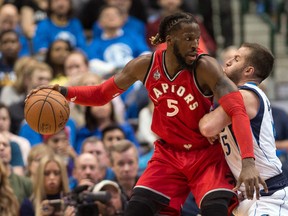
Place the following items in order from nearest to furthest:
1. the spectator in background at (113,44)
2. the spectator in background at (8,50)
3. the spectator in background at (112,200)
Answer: the spectator in background at (112,200)
the spectator in background at (8,50)
the spectator in background at (113,44)

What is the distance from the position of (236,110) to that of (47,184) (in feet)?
9.70

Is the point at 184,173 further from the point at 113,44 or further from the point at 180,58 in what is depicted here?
the point at 113,44

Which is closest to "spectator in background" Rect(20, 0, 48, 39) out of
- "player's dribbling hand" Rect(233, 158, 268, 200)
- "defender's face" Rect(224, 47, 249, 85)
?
"defender's face" Rect(224, 47, 249, 85)

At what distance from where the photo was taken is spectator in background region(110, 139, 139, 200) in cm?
882

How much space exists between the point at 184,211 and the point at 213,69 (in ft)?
7.13

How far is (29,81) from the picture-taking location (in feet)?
35.2

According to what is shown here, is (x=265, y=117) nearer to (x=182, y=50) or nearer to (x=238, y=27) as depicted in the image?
(x=182, y=50)

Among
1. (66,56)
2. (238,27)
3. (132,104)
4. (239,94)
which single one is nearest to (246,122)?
(239,94)

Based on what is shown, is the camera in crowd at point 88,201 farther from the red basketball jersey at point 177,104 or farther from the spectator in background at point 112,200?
the red basketball jersey at point 177,104


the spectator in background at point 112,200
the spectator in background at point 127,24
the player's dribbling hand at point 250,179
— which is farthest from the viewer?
the spectator in background at point 127,24

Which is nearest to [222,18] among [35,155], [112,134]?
[112,134]

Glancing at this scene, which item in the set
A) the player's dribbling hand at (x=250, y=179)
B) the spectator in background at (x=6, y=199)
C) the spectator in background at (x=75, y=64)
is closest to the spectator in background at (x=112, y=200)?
the spectator in background at (x=6, y=199)

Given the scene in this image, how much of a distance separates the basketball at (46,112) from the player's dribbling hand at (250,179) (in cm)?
139

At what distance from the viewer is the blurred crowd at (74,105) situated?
8688 mm
